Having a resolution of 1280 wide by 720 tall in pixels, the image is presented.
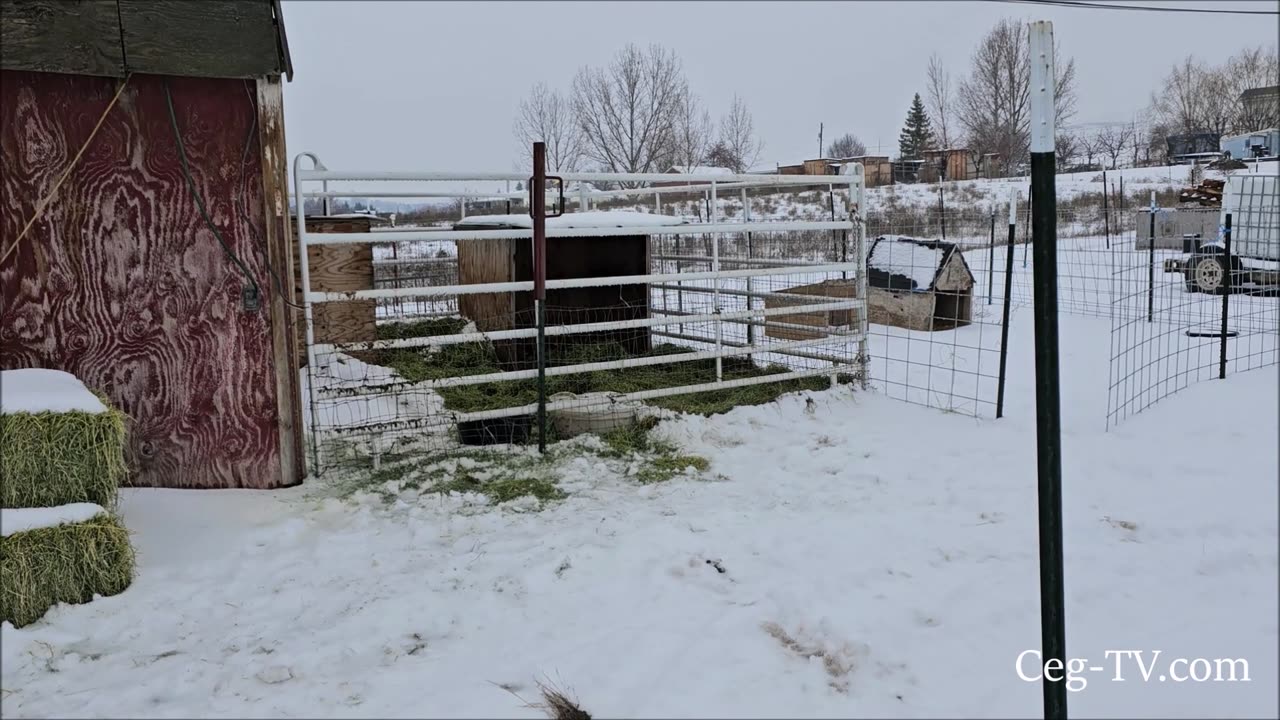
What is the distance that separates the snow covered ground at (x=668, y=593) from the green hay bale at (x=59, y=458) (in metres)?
0.45

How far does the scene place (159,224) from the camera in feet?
15.0

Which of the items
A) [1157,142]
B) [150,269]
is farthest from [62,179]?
[1157,142]

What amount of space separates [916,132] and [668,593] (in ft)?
220

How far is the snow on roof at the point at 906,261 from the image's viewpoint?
1059cm

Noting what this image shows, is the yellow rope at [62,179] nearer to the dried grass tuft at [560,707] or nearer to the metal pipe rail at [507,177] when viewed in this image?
the metal pipe rail at [507,177]

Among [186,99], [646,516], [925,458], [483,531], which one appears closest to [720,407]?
[925,458]

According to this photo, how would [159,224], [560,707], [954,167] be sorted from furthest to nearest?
[954,167] → [159,224] → [560,707]

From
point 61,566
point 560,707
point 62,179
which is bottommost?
point 560,707

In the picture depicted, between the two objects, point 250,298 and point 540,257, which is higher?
point 540,257

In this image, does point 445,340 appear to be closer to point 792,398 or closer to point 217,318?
point 217,318

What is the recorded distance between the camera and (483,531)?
4.30 m

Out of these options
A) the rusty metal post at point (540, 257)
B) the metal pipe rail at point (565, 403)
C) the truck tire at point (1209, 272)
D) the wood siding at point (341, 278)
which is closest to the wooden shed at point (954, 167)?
the truck tire at point (1209, 272)

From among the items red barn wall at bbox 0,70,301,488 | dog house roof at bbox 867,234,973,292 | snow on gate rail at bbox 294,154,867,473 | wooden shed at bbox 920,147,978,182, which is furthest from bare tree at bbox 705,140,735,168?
red barn wall at bbox 0,70,301,488

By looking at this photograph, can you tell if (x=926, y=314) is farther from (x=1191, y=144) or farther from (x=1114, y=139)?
(x=1114, y=139)
